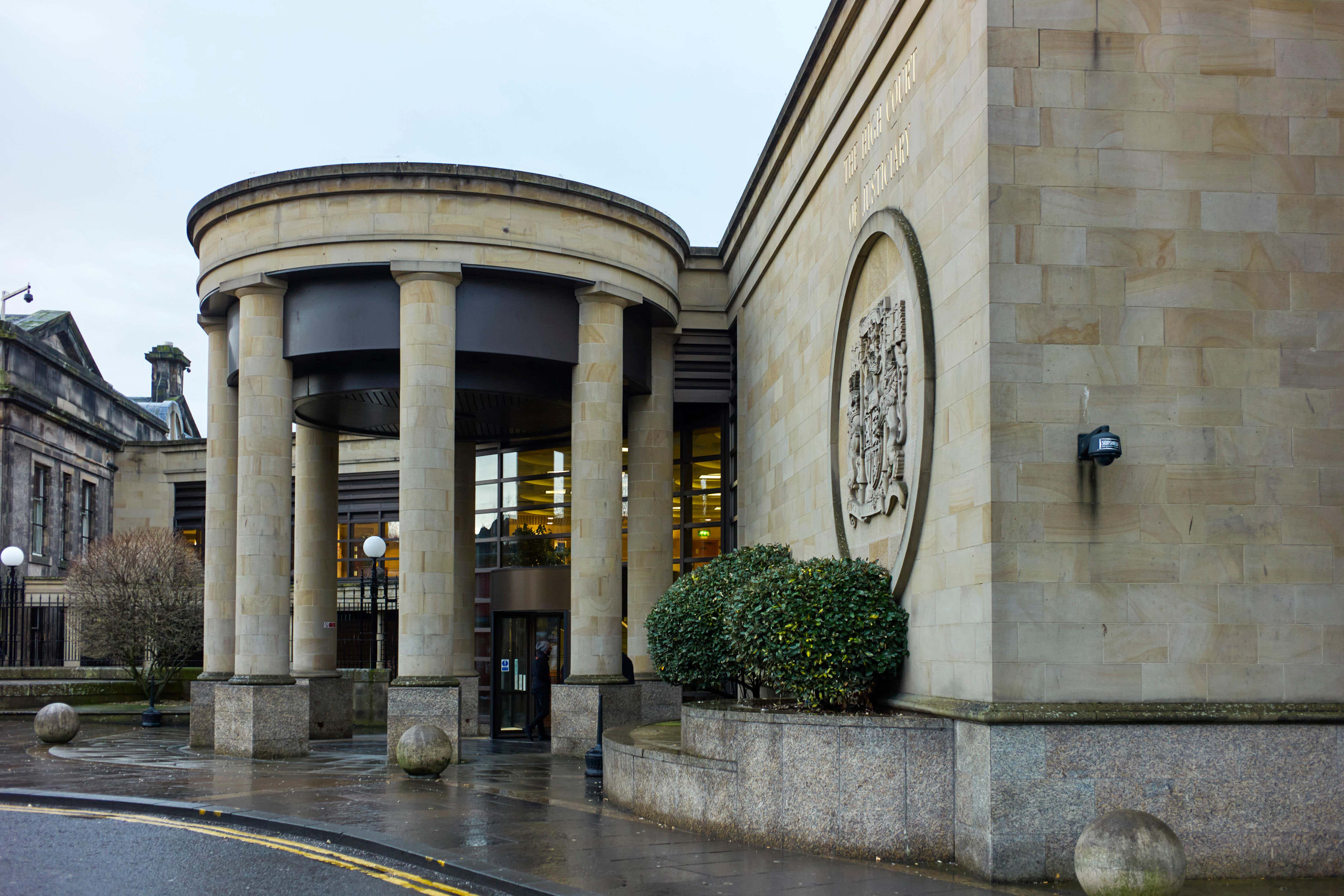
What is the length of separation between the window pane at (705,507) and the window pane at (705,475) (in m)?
0.19

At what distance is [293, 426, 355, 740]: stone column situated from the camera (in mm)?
25688

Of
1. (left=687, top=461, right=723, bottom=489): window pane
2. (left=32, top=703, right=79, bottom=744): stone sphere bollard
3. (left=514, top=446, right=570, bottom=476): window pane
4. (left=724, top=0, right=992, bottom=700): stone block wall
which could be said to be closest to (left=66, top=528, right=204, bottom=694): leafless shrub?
(left=32, top=703, right=79, bottom=744): stone sphere bollard

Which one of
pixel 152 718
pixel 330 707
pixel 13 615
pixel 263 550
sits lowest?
pixel 152 718

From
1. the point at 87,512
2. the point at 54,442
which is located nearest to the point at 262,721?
the point at 54,442

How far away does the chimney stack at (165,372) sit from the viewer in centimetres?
7138

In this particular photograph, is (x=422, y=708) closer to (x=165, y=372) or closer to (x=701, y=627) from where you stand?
(x=701, y=627)

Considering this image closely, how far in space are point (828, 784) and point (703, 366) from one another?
15722mm

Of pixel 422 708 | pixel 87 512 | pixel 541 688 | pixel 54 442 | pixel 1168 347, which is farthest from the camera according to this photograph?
pixel 87 512

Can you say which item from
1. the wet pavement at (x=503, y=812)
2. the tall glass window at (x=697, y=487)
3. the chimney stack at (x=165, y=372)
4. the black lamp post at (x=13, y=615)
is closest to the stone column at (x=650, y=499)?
the tall glass window at (x=697, y=487)

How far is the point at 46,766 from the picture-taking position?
19.0 metres

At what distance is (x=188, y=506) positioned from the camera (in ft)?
148

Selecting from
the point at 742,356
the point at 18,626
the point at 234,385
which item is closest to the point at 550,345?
the point at 742,356

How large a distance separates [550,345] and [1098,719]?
14095mm

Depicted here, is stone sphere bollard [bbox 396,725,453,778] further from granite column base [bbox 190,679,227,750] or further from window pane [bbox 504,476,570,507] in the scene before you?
window pane [bbox 504,476,570,507]
